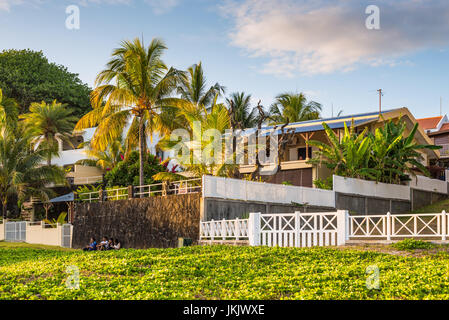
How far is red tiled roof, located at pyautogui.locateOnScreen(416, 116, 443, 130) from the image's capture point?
5703 cm

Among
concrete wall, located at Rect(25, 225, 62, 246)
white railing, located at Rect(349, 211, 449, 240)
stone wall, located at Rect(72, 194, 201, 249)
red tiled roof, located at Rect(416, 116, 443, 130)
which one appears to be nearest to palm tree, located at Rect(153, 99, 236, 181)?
stone wall, located at Rect(72, 194, 201, 249)

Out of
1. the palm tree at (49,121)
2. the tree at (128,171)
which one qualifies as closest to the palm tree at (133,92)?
the tree at (128,171)

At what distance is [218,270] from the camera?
12.2 meters

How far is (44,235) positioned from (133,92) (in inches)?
420

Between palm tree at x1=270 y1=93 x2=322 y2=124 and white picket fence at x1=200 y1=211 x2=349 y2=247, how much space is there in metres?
27.1

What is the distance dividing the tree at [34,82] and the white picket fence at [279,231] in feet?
131

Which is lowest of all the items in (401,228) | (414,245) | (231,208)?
(414,245)

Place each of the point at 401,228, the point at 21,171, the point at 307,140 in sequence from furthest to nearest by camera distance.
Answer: the point at 21,171 < the point at 307,140 < the point at 401,228

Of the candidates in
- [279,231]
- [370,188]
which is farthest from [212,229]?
[370,188]

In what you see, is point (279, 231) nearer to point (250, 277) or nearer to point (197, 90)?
point (250, 277)

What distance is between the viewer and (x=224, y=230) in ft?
65.1

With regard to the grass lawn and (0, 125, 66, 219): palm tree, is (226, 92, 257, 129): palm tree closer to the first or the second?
(0, 125, 66, 219): palm tree
